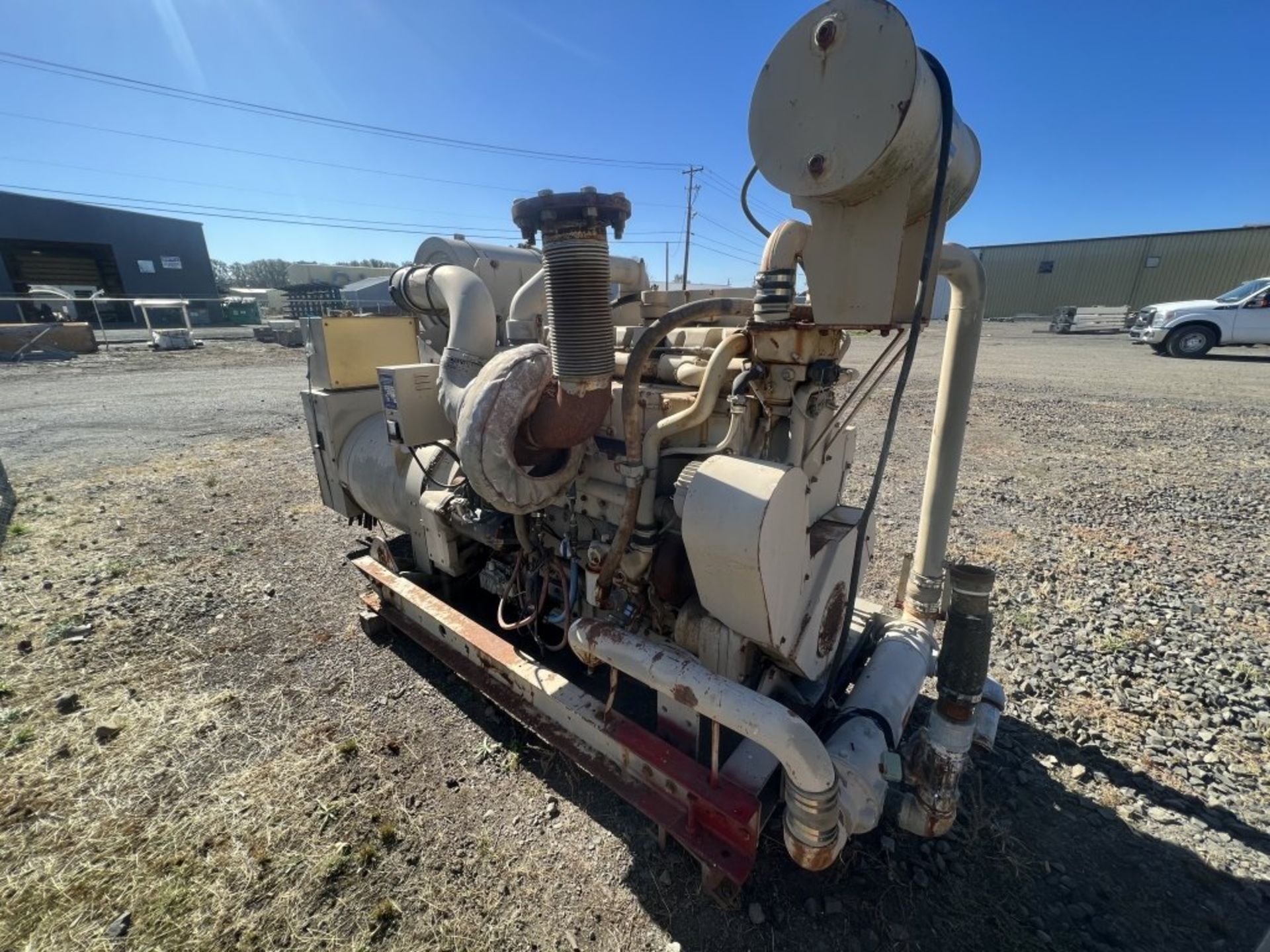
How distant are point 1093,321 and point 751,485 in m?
28.0

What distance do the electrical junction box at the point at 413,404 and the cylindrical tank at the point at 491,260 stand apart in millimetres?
797

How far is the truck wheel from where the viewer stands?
12.2m

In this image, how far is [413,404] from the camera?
2.31m

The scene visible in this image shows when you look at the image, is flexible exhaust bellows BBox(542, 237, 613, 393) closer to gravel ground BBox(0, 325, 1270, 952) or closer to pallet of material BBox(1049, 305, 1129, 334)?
gravel ground BBox(0, 325, 1270, 952)

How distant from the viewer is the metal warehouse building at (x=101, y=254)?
23.7m

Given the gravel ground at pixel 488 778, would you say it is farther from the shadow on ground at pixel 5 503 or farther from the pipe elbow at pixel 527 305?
the pipe elbow at pixel 527 305

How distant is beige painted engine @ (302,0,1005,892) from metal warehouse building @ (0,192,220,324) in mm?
32957

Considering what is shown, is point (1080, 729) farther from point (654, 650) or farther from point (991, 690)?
point (654, 650)

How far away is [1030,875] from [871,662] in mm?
753

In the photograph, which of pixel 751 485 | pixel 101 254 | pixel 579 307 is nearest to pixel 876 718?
pixel 751 485

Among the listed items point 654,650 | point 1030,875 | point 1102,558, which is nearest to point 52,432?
point 654,650

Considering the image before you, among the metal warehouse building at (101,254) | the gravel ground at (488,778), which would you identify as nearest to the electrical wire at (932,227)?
the gravel ground at (488,778)

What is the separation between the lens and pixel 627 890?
5.60 ft

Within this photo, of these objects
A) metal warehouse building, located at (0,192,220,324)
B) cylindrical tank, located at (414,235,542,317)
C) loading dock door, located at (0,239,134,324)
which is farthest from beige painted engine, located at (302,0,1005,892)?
loading dock door, located at (0,239,134,324)
